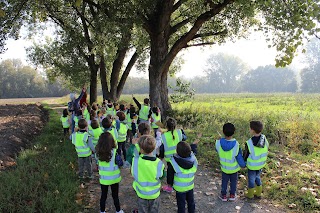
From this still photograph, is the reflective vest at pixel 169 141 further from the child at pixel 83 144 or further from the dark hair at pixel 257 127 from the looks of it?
the child at pixel 83 144

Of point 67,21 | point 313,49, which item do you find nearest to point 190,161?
point 67,21

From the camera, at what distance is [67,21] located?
22.7 meters

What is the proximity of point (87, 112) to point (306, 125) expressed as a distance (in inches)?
369

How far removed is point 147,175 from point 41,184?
3.29 metres

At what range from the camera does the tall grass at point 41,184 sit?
207 inches

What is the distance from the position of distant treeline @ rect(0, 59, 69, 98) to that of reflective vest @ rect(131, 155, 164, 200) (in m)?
90.1

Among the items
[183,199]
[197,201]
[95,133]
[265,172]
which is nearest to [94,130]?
[95,133]

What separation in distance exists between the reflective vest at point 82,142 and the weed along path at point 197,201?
0.79 m

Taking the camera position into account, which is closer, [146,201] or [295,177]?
[146,201]

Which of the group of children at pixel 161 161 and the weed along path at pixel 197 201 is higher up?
the group of children at pixel 161 161

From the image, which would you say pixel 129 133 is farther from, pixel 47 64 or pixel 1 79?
pixel 1 79

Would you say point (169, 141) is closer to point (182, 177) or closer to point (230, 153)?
point (230, 153)

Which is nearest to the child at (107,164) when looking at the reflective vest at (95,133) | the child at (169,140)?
the child at (169,140)

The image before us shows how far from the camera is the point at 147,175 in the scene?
434 cm
